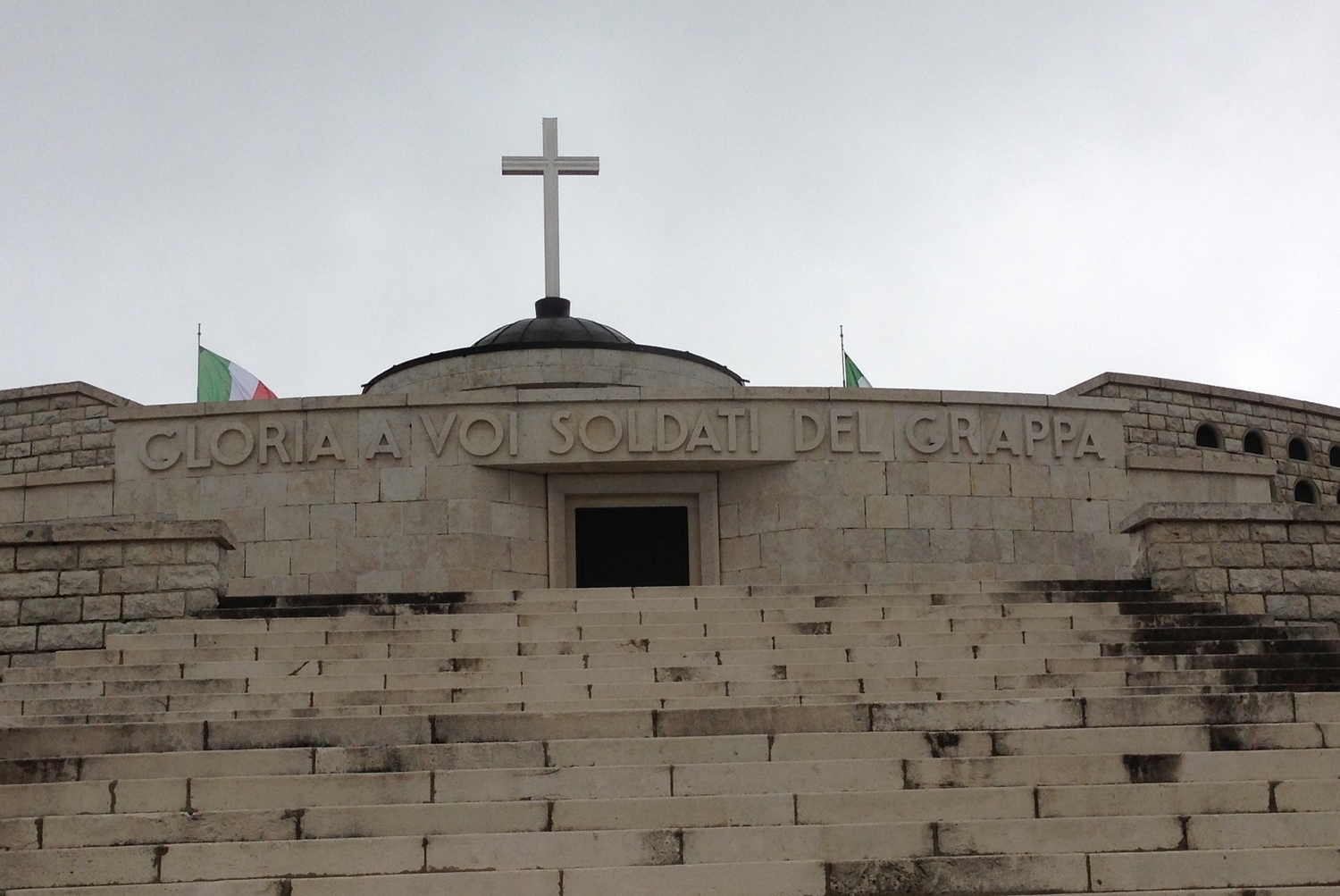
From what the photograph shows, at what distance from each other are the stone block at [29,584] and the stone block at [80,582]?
0.05m

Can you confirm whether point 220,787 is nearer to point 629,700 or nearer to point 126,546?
point 629,700

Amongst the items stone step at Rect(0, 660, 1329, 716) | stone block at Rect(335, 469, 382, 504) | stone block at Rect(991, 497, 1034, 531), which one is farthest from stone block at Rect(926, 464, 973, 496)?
stone step at Rect(0, 660, 1329, 716)

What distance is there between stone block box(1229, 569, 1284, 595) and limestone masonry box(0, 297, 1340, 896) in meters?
0.03

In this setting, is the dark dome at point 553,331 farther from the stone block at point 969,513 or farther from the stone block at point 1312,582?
the stone block at point 1312,582

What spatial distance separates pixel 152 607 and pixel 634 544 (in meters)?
5.68

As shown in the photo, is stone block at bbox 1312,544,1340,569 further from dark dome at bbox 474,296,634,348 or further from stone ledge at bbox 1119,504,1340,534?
dark dome at bbox 474,296,634,348

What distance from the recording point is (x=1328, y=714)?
28.0 feet

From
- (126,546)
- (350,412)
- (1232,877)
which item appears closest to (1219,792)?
(1232,877)

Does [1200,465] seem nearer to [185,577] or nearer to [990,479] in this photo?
[990,479]

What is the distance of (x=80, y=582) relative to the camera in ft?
35.8

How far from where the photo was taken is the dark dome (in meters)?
18.2

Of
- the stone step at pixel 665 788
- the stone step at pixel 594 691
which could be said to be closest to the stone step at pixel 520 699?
the stone step at pixel 594 691

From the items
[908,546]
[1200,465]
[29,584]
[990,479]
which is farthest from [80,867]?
[1200,465]

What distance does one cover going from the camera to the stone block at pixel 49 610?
10812 millimetres
